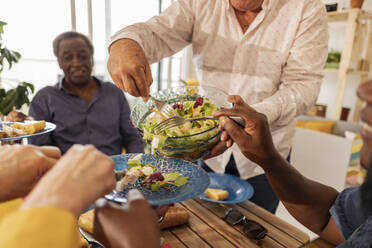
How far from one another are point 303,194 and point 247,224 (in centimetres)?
26

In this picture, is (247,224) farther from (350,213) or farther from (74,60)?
(74,60)

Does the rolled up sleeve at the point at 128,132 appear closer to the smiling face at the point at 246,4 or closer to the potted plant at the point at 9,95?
the potted plant at the point at 9,95

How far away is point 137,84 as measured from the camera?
1078mm

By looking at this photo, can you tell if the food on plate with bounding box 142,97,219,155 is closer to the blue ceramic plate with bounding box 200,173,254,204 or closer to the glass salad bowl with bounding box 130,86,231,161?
the glass salad bowl with bounding box 130,86,231,161

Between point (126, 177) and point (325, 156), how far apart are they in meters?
2.76

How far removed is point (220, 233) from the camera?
1.12 m

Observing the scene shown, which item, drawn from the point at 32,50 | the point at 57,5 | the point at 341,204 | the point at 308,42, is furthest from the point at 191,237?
the point at 32,50

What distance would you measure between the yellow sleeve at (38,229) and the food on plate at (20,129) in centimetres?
101

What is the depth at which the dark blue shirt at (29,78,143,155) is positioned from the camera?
2303 millimetres

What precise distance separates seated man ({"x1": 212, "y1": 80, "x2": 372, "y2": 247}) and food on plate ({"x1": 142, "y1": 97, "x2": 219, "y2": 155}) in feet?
0.30

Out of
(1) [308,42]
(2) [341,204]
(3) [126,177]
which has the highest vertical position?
(1) [308,42]

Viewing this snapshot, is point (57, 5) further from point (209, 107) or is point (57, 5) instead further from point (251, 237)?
point (251, 237)

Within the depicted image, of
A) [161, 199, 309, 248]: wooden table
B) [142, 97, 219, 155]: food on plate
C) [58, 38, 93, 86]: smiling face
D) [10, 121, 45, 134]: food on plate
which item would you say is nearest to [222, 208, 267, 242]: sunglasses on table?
[161, 199, 309, 248]: wooden table

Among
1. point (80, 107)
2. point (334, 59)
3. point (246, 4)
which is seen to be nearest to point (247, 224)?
point (246, 4)
